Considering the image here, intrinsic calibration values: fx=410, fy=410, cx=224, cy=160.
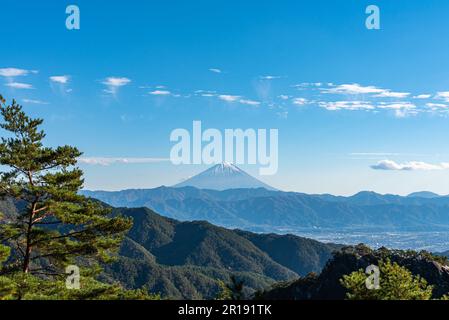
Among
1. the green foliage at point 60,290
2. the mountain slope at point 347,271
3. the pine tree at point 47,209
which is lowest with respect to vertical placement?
the mountain slope at point 347,271

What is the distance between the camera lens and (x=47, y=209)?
27.0m

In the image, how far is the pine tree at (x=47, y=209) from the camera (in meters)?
26.5

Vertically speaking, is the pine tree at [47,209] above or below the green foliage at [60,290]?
above

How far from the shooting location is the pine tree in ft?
86.9

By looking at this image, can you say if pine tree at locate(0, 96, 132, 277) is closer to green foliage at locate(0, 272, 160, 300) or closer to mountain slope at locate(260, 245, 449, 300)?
green foliage at locate(0, 272, 160, 300)

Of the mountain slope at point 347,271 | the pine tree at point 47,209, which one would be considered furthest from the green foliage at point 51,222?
the mountain slope at point 347,271

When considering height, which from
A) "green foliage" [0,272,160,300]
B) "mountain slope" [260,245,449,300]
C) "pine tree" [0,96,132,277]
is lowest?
"mountain slope" [260,245,449,300]

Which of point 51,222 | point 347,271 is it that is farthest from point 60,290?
point 347,271

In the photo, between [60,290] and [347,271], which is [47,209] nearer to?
[60,290]

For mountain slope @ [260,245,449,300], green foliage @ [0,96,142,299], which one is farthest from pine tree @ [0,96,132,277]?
mountain slope @ [260,245,449,300]

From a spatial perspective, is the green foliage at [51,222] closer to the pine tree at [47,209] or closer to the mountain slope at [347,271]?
the pine tree at [47,209]
